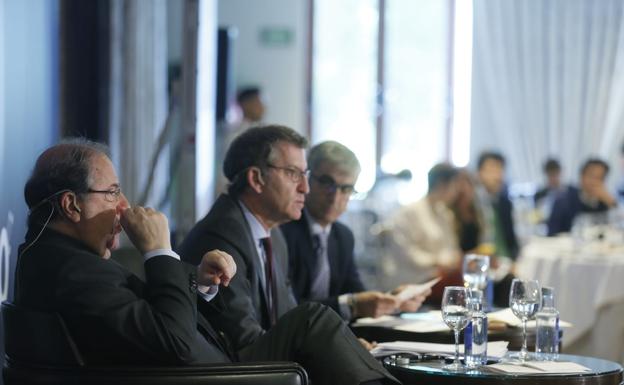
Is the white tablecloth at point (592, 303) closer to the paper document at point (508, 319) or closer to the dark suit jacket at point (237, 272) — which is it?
the paper document at point (508, 319)

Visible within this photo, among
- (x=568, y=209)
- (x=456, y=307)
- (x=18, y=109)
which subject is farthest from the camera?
(x=568, y=209)

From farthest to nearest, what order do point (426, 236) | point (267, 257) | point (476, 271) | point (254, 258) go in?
point (426, 236), point (476, 271), point (267, 257), point (254, 258)

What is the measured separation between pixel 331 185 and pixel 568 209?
5.67 metres

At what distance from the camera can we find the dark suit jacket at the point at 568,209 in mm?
9414

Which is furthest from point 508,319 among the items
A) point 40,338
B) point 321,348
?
point 40,338

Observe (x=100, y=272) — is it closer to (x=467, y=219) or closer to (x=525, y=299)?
(x=525, y=299)

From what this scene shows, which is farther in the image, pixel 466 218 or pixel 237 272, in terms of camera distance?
pixel 466 218

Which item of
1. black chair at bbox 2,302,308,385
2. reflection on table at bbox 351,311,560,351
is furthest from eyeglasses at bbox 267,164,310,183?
black chair at bbox 2,302,308,385

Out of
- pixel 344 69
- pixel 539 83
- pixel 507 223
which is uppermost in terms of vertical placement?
pixel 344 69

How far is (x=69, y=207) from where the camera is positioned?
2564 millimetres

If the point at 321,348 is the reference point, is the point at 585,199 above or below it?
below

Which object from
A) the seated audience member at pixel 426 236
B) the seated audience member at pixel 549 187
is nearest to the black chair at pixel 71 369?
the seated audience member at pixel 426 236

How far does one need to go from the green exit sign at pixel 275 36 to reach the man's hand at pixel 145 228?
1044cm

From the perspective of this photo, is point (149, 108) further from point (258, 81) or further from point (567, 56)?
point (567, 56)
